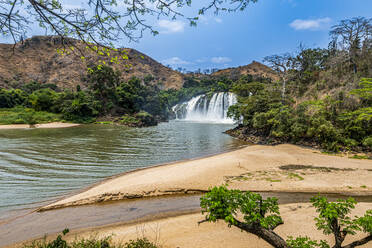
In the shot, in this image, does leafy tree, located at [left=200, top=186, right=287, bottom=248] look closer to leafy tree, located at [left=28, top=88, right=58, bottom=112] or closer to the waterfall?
the waterfall

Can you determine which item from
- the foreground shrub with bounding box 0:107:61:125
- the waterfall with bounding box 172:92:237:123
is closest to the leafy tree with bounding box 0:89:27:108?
the foreground shrub with bounding box 0:107:61:125

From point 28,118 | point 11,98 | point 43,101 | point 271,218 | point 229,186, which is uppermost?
point 11,98

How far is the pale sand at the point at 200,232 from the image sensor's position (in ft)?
10.7

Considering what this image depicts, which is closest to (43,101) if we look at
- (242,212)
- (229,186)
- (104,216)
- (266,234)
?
(104,216)

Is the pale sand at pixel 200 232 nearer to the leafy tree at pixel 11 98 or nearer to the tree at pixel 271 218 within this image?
the tree at pixel 271 218

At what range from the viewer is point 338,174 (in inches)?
290

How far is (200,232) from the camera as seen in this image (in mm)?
3660

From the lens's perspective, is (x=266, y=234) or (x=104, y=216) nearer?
(x=266, y=234)

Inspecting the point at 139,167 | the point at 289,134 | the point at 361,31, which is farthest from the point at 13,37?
the point at 361,31

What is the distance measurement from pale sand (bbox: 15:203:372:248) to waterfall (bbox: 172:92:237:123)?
3642cm

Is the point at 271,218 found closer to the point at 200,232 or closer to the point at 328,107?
the point at 200,232

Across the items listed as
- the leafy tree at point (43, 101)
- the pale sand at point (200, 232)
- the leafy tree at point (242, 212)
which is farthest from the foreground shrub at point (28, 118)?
the leafy tree at point (242, 212)

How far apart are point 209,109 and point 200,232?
143ft

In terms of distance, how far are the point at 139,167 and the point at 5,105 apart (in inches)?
2099
